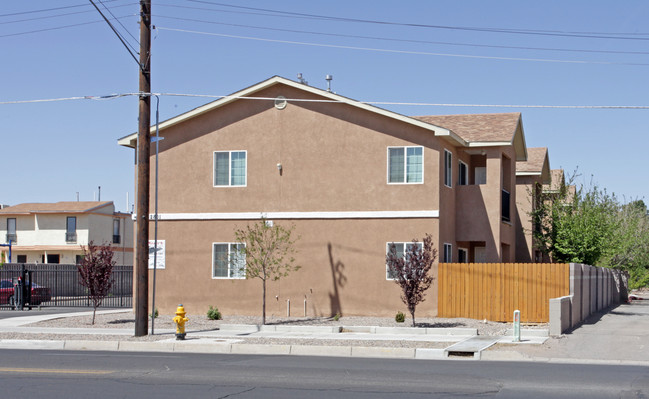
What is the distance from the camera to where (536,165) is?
124 feet

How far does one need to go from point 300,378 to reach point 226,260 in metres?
14.9

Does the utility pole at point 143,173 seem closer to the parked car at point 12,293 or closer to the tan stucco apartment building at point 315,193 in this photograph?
the tan stucco apartment building at point 315,193

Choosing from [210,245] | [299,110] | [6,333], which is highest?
[299,110]

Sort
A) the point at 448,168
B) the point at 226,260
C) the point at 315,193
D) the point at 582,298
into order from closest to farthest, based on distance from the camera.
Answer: the point at 582,298 < the point at 315,193 < the point at 448,168 < the point at 226,260

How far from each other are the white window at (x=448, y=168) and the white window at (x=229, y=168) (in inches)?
267

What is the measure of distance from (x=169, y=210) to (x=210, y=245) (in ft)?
6.58

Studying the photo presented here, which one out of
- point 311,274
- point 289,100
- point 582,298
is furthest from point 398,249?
point 582,298

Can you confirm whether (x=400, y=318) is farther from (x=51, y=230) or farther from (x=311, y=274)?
(x=51, y=230)

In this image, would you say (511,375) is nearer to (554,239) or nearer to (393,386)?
(393,386)

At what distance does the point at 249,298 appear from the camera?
27672mm

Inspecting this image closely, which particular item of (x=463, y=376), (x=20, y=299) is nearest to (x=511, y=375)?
(x=463, y=376)

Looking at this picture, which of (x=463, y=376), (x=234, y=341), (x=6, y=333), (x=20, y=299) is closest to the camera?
(x=463, y=376)

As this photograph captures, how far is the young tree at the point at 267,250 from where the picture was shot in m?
25.3

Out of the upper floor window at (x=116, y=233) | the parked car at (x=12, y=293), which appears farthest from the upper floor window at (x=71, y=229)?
the parked car at (x=12, y=293)
